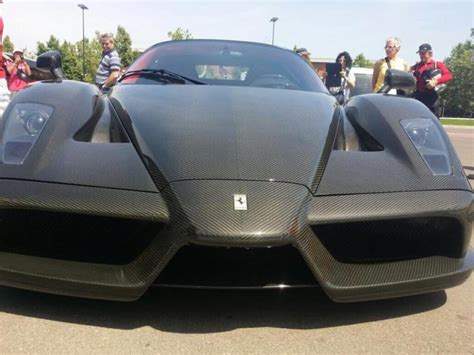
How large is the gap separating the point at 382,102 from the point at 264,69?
3.41ft

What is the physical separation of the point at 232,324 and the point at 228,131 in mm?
858

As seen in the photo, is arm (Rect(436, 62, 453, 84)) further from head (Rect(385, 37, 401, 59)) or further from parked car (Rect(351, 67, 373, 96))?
parked car (Rect(351, 67, 373, 96))

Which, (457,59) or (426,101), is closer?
(426,101)

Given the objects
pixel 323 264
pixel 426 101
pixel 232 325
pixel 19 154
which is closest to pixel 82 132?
pixel 19 154

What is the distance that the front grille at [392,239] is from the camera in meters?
1.98

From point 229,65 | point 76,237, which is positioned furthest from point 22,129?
point 229,65

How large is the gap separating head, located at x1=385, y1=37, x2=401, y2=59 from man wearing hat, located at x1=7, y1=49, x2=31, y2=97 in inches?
260

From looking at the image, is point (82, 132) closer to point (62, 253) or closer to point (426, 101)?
point (62, 253)

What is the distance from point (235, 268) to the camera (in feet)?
6.40

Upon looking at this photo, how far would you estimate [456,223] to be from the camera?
6.54 feet

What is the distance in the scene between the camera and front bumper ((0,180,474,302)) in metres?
1.69

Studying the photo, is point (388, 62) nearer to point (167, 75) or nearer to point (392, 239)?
point (167, 75)

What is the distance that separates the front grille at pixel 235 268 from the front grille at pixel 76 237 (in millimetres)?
182

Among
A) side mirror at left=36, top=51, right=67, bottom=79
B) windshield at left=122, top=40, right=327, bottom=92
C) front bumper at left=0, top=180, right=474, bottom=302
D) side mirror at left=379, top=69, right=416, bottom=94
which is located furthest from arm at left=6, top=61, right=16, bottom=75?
front bumper at left=0, top=180, right=474, bottom=302
